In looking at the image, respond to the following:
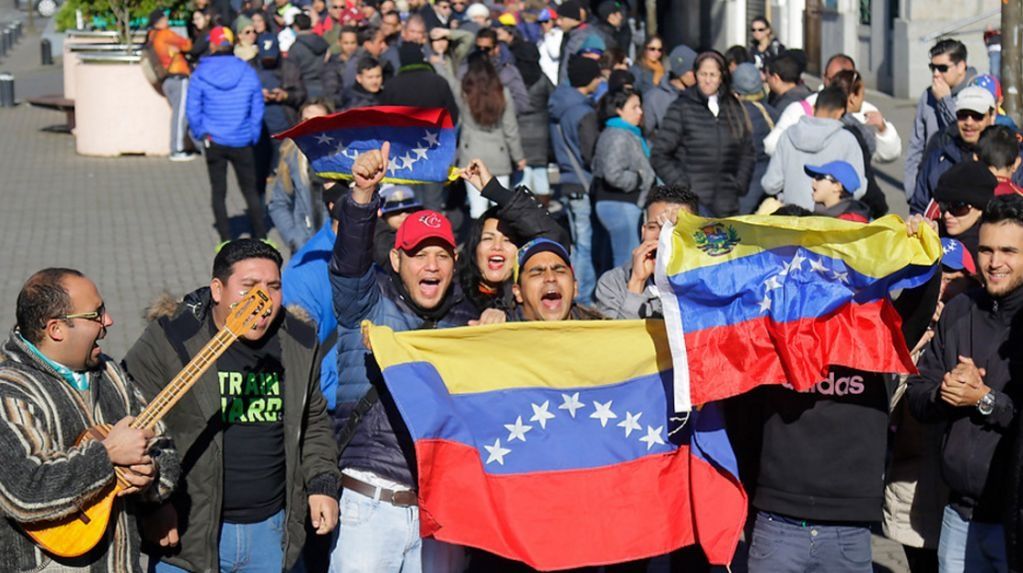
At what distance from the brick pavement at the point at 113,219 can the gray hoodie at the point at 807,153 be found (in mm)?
4474

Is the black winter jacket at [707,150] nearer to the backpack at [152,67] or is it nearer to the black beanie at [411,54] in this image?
the black beanie at [411,54]

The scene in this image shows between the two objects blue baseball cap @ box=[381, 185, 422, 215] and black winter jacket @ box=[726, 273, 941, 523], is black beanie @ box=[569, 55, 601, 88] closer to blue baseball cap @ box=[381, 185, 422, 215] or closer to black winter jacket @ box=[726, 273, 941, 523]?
blue baseball cap @ box=[381, 185, 422, 215]

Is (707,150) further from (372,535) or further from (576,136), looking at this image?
(372,535)

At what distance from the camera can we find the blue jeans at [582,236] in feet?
43.8

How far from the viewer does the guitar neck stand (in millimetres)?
5160

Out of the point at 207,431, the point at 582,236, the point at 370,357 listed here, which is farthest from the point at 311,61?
the point at 207,431

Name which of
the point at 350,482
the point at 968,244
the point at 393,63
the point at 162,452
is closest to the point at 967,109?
the point at 968,244

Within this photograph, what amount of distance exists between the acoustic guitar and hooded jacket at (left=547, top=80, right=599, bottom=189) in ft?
26.3

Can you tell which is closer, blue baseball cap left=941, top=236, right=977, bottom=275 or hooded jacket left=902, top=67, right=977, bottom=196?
blue baseball cap left=941, top=236, right=977, bottom=275

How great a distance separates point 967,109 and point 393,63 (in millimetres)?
10257

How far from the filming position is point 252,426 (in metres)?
5.80

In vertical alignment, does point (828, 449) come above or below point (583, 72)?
below

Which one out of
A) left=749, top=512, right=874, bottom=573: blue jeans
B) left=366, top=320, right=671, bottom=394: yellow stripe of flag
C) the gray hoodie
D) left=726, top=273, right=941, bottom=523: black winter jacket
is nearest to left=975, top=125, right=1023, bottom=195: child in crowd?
the gray hoodie

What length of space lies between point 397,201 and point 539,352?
2965mm
